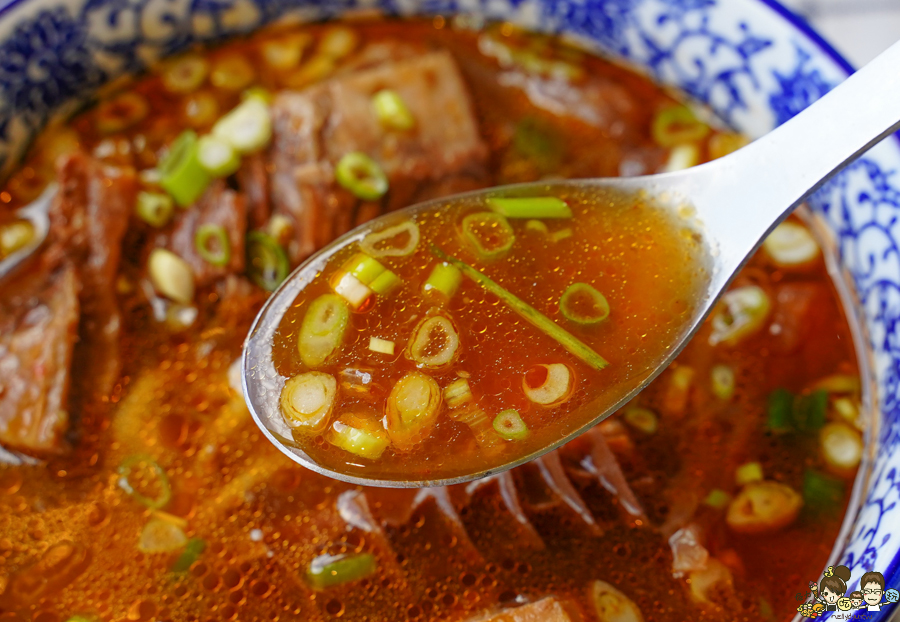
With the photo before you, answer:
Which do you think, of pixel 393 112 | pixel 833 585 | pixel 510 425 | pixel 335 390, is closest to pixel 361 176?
pixel 393 112

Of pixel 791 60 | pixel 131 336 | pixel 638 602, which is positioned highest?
pixel 791 60

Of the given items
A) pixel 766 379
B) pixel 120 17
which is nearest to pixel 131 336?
pixel 120 17

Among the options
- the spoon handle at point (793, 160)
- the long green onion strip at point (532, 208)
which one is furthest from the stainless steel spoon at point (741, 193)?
the long green onion strip at point (532, 208)

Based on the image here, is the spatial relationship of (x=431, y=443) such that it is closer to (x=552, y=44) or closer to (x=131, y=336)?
(x=131, y=336)

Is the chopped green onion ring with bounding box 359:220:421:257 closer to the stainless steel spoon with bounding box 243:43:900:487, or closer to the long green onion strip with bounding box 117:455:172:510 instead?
the stainless steel spoon with bounding box 243:43:900:487

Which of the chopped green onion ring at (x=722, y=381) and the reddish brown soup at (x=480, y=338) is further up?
the reddish brown soup at (x=480, y=338)

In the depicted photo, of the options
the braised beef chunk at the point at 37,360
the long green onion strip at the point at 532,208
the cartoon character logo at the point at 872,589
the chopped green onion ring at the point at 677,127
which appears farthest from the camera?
the chopped green onion ring at the point at 677,127

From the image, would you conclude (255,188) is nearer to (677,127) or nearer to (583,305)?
(583,305)

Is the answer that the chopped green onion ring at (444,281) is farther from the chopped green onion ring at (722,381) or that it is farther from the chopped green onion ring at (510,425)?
the chopped green onion ring at (722,381)

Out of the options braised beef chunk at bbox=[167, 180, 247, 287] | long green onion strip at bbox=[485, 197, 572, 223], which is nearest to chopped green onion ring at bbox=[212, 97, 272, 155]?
braised beef chunk at bbox=[167, 180, 247, 287]
